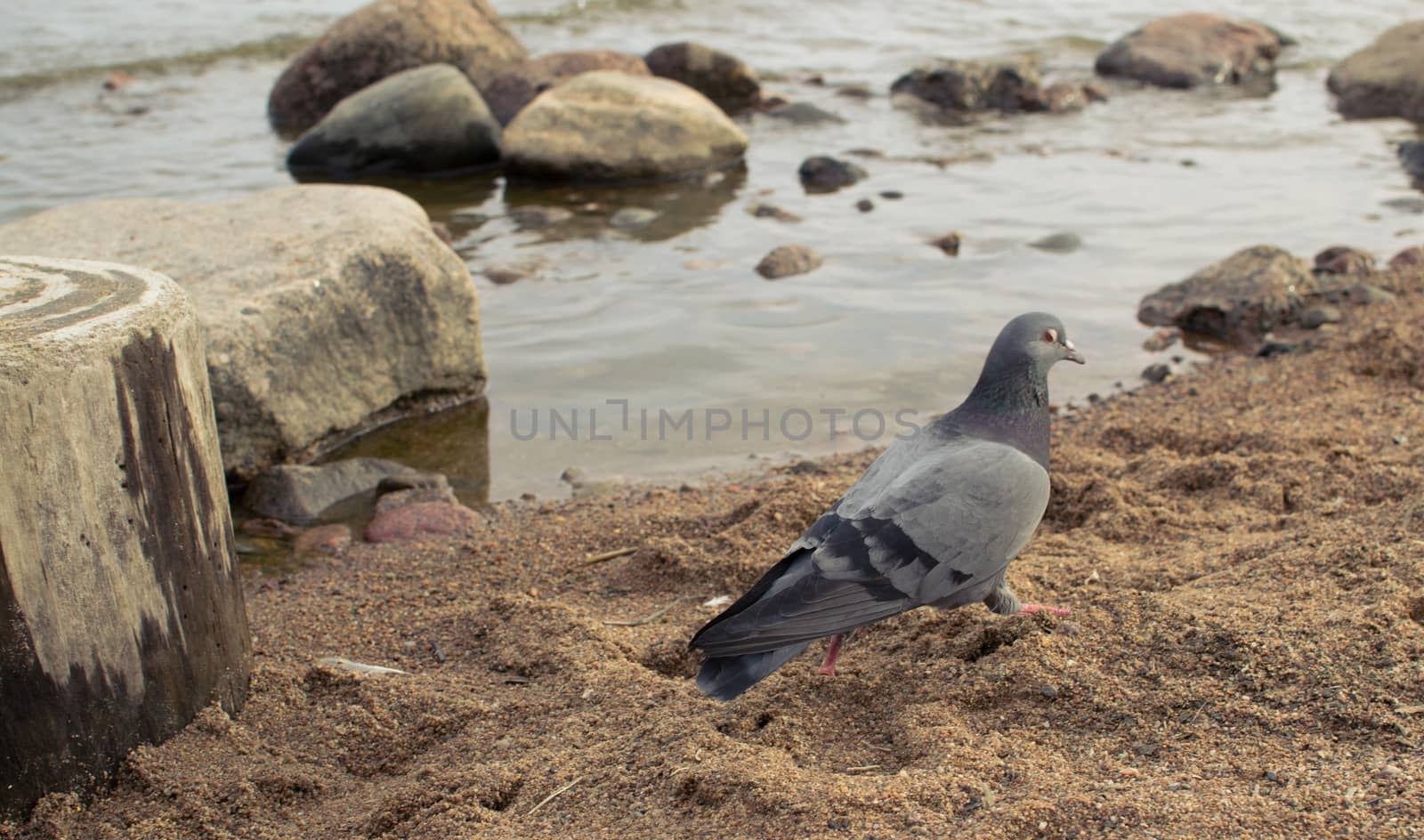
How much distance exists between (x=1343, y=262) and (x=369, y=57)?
9.25 m

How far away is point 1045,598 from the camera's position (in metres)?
3.57

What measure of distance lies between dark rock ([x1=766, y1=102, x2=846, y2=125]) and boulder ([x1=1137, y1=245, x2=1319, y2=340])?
5584 mm

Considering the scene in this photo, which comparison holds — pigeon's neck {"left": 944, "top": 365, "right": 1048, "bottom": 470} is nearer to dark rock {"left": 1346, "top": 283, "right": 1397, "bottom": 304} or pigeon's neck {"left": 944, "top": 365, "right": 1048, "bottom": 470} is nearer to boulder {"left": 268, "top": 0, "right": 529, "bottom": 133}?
dark rock {"left": 1346, "top": 283, "right": 1397, "bottom": 304}

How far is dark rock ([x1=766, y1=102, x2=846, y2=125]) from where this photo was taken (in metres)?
12.2

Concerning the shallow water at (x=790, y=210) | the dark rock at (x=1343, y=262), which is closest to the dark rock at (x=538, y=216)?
the shallow water at (x=790, y=210)

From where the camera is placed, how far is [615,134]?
32.5 feet

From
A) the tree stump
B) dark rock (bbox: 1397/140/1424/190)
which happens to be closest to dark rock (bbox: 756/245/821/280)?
the tree stump

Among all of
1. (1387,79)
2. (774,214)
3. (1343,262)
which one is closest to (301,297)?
(774,214)

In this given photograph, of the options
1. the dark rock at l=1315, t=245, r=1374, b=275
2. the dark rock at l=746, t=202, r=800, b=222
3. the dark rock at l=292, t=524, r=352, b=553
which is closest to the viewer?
the dark rock at l=292, t=524, r=352, b=553

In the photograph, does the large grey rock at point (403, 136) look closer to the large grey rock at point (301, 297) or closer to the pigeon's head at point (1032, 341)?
the large grey rock at point (301, 297)

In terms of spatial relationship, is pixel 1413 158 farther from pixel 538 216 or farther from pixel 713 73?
pixel 538 216

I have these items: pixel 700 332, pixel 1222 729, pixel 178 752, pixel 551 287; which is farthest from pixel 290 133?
pixel 1222 729

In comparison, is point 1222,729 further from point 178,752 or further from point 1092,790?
point 178,752

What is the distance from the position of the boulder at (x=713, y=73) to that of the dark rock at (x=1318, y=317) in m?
7.28
